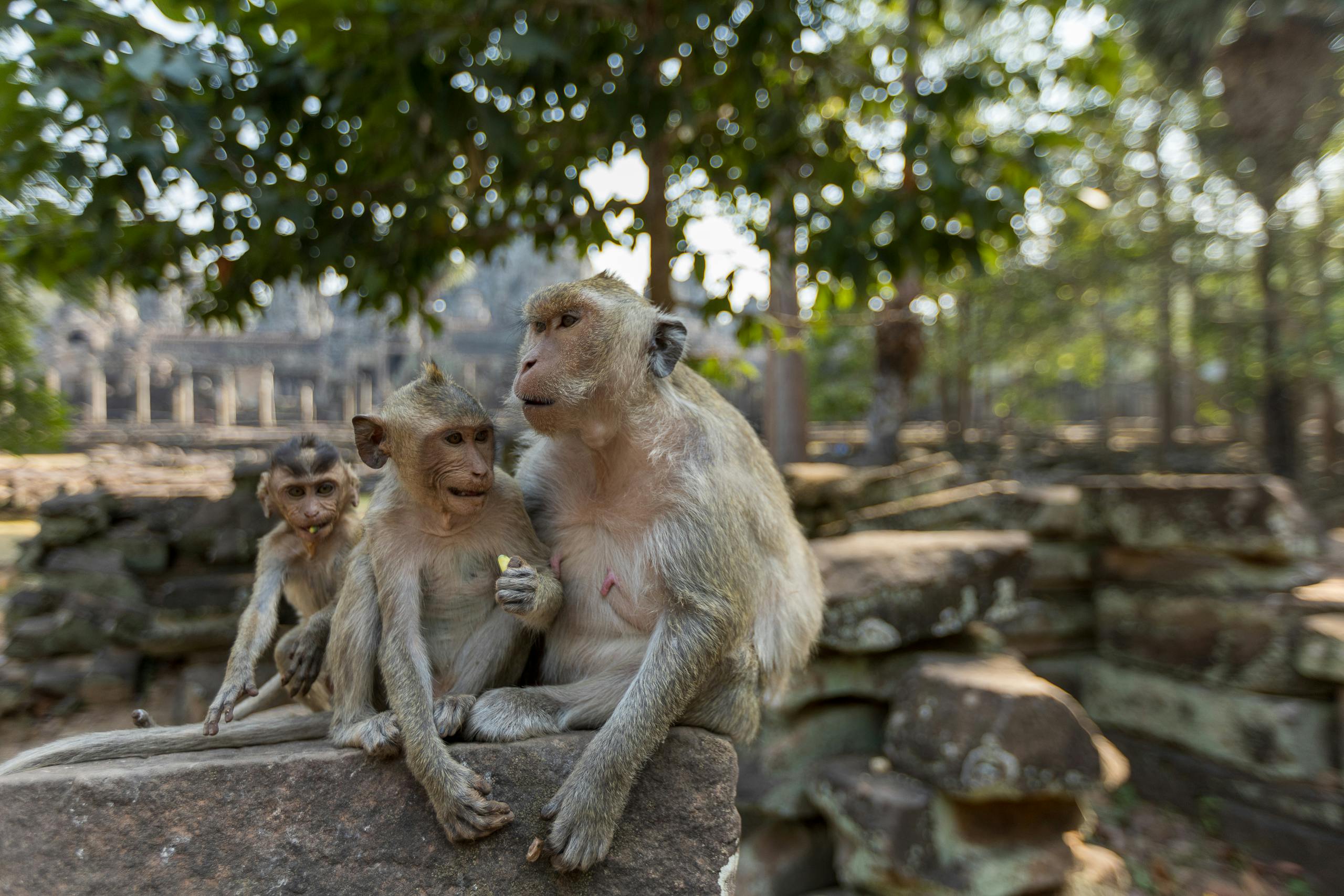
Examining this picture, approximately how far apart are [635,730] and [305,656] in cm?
110

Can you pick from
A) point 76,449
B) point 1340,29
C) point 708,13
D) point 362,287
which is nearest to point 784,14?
point 708,13

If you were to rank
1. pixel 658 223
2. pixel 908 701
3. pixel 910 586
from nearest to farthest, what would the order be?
pixel 658 223, pixel 908 701, pixel 910 586

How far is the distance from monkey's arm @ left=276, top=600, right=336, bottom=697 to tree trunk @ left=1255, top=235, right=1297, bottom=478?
49.0ft

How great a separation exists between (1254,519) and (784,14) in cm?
557

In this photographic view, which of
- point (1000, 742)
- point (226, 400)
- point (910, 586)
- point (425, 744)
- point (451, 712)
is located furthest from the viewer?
point (226, 400)

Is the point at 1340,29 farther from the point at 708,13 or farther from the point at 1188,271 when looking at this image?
the point at 708,13

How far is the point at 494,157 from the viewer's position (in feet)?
18.1

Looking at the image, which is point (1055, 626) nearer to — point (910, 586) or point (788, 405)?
point (910, 586)

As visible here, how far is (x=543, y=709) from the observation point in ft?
7.63

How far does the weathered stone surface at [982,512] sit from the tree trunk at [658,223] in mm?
3230

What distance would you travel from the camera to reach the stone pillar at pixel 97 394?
1094 inches

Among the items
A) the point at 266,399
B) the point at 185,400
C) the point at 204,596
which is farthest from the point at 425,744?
the point at 185,400

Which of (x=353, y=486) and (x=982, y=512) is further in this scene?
(x=982, y=512)

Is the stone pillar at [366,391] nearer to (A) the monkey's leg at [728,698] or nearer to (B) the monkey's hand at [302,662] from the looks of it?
(B) the monkey's hand at [302,662]
